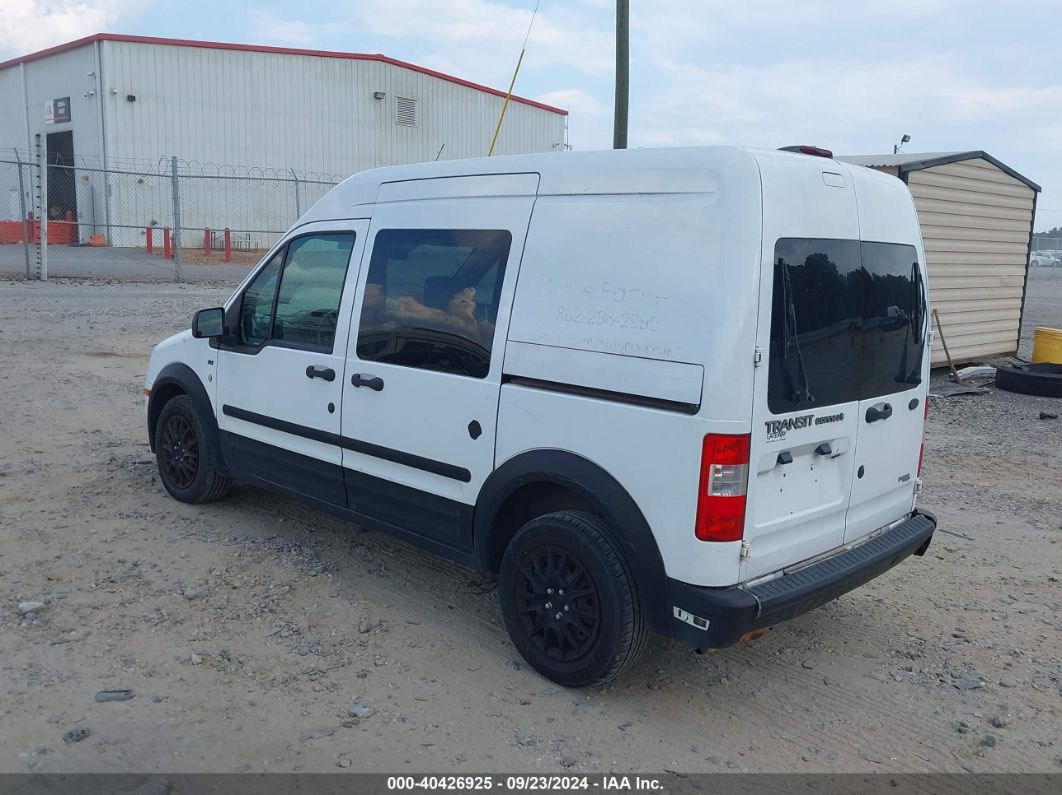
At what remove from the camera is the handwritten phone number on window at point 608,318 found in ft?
11.8

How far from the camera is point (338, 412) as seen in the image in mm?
4883

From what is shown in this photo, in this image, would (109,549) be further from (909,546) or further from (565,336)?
(909,546)

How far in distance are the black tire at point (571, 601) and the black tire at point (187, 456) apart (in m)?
2.54

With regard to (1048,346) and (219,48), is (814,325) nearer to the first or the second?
(1048,346)

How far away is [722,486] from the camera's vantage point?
11.2ft

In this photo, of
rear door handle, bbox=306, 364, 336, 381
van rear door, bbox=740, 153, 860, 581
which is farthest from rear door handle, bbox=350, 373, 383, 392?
van rear door, bbox=740, 153, 860, 581

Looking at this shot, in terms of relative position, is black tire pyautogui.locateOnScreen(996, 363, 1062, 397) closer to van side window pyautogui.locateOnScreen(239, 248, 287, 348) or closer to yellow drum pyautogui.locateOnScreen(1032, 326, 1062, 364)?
yellow drum pyautogui.locateOnScreen(1032, 326, 1062, 364)

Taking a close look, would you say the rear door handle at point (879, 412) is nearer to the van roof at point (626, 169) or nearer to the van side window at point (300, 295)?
the van roof at point (626, 169)

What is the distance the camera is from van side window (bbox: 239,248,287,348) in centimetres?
538

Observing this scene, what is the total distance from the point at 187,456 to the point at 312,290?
64.7 inches

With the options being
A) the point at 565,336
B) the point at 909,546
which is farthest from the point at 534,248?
the point at 909,546

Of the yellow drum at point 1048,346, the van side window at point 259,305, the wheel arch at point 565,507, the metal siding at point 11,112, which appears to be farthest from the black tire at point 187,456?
the metal siding at point 11,112
